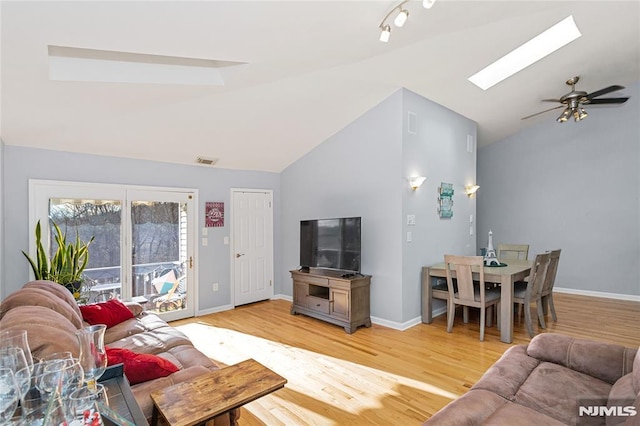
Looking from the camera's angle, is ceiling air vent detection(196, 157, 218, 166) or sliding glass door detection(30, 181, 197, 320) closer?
sliding glass door detection(30, 181, 197, 320)

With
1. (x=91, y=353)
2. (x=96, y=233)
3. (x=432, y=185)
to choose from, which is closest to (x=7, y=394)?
(x=91, y=353)

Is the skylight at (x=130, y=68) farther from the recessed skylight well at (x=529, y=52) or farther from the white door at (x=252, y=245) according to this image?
the recessed skylight well at (x=529, y=52)

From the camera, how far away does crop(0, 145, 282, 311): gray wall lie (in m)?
3.62

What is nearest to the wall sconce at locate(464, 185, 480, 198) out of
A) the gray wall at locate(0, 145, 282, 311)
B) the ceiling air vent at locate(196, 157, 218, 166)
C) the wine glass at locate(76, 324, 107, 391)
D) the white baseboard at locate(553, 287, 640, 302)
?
the white baseboard at locate(553, 287, 640, 302)

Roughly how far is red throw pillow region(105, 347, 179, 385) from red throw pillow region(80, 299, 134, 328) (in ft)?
5.11

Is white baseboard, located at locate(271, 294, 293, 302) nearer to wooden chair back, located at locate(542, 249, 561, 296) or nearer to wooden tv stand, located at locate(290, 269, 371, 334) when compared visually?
wooden tv stand, located at locate(290, 269, 371, 334)

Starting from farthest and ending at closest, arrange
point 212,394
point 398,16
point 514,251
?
1. point 514,251
2. point 398,16
3. point 212,394

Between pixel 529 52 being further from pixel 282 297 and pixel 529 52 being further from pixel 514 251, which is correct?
pixel 282 297

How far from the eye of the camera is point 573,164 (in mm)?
6039

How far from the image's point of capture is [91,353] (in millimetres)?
1223

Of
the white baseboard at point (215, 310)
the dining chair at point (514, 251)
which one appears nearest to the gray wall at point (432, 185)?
the dining chair at point (514, 251)

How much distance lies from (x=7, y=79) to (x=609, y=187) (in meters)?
8.02

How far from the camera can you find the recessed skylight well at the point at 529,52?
3807 mm
